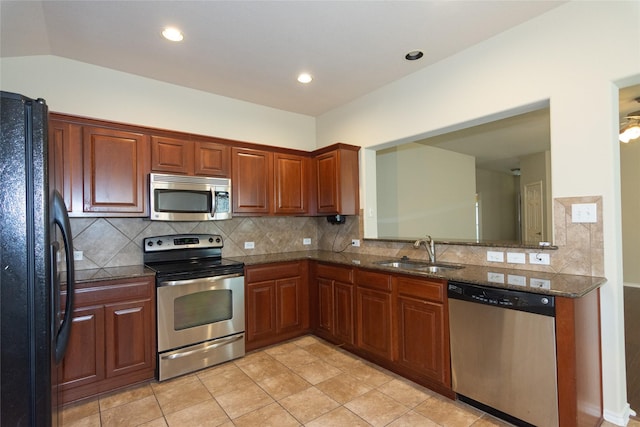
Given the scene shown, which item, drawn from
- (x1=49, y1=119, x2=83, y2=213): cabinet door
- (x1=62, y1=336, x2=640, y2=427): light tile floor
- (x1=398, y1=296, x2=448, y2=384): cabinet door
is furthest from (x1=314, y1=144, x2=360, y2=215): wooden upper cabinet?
(x1=49, y1=119, x2=83, y2=213): cabinet door

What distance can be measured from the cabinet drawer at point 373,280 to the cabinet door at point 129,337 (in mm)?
1834

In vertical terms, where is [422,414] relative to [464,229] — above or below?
below

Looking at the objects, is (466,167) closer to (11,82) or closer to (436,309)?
(436,309)

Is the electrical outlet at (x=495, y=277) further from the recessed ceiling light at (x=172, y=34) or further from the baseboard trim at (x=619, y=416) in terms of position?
the recessed ceiling light at (x=172, y=34)

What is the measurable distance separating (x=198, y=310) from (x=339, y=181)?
1970mm

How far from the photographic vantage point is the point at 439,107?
288 cm

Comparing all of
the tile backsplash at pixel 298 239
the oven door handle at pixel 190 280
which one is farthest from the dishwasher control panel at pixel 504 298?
the oven door handle at pixel 190 280

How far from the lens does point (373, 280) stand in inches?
111

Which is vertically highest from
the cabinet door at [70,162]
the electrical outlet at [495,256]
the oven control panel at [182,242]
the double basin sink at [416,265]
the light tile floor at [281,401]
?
the cabinet door at [70,162]

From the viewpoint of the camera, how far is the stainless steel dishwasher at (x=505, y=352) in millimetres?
1784

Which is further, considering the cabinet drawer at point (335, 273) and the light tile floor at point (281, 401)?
the cabinet drawer at point (335, 273)

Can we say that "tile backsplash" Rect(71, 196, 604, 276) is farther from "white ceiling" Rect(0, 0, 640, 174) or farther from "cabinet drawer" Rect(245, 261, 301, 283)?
"white ceiling" Rect(0, 0, 640, 174)

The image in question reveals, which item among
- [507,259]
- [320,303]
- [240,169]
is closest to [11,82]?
[240,169]

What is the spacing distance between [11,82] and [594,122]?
4.35m
